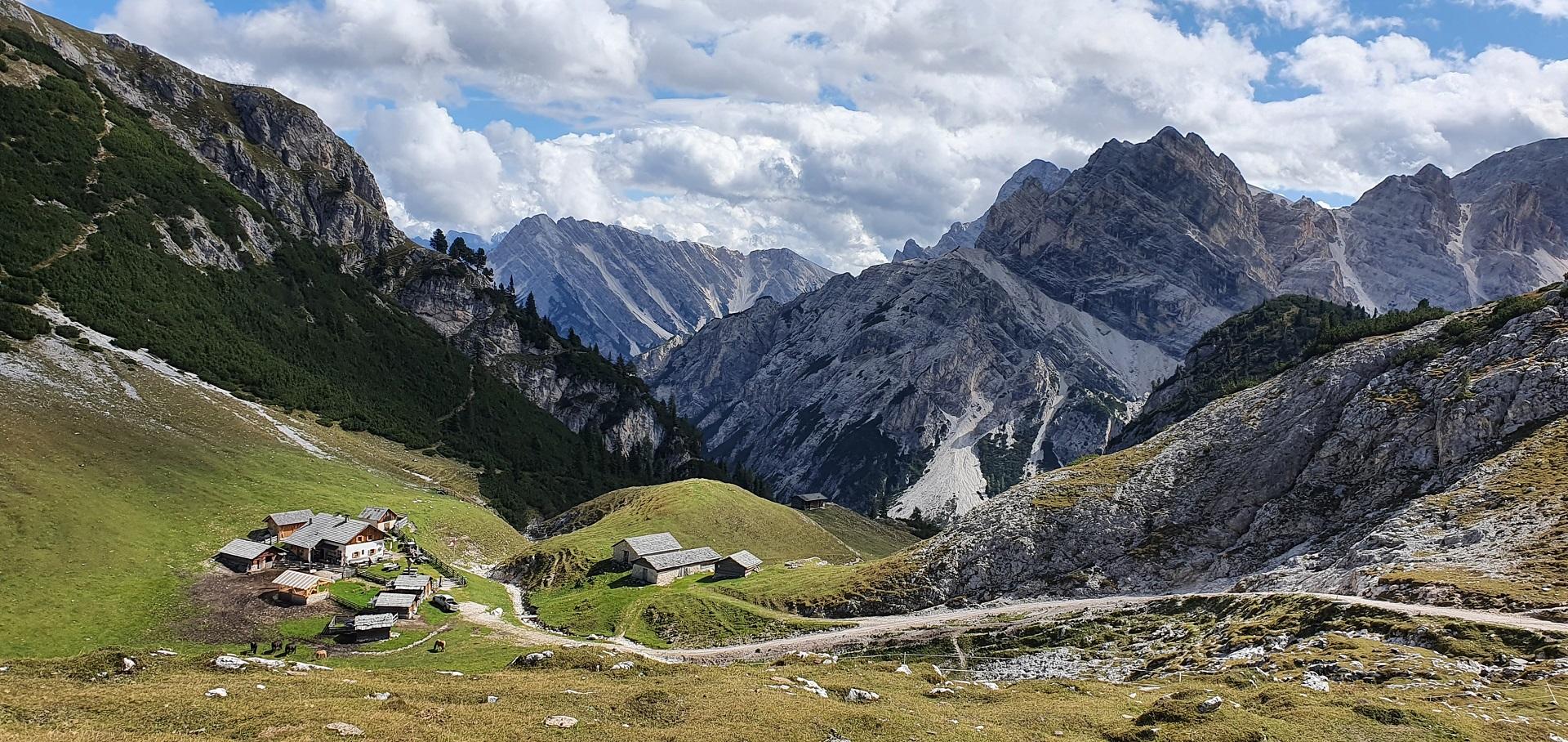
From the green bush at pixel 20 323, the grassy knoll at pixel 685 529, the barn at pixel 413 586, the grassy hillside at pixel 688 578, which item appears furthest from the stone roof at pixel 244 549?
the green bush at pixel 20 323

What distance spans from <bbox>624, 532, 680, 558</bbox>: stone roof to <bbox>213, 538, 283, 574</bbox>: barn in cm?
4400

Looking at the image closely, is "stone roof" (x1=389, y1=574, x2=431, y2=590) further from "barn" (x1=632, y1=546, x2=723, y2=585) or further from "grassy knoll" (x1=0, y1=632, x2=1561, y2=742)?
"grassy knoll" (x1=0, y1=632, x2=1561, y2=742)

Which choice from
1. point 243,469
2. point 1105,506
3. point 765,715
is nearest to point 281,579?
point 243,469

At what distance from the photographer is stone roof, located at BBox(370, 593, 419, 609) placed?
84.9m

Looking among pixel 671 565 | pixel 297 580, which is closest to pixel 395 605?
pixel 297 580

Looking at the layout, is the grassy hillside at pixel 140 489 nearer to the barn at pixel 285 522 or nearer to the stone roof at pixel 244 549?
the stone roof at pixel 244 549

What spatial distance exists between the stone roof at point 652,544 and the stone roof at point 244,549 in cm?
4462

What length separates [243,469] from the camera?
118125mm

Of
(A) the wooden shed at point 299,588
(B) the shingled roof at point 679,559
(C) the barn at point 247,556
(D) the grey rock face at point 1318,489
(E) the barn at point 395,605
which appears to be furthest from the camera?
(B) the shingled roof at point 679,559

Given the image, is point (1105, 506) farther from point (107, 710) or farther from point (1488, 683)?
point (107, 710)

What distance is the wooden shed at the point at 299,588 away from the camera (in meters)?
84.2

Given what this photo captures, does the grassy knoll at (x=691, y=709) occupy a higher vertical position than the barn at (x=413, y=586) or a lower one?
higher

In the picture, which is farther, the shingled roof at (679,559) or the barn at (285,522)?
the shingled roof at (679,559)

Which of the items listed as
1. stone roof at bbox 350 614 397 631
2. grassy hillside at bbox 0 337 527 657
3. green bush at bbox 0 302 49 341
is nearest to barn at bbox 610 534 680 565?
grassy hillside at bbox 0 337 527 657
